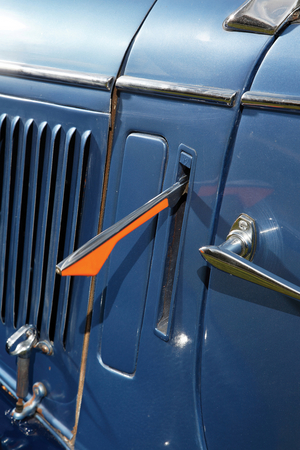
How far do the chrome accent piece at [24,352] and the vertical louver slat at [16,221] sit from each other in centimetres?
9

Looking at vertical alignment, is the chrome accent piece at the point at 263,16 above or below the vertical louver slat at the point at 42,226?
above

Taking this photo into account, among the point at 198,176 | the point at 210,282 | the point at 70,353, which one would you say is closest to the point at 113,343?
the point at 70,353

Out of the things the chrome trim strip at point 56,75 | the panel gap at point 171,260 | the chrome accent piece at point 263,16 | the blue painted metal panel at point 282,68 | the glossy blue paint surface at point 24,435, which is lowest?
the glossy blue paint surface at point 24,435

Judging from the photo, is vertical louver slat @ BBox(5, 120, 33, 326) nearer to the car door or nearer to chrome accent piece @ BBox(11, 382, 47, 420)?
the car door

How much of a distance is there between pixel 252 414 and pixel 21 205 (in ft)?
2.53

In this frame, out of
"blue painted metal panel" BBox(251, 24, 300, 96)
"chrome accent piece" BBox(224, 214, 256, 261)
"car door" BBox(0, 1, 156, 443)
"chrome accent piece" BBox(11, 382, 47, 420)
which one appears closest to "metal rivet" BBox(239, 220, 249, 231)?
"chrome accent piece" BBox(224, 214, 256, 261)

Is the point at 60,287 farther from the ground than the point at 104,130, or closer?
closer

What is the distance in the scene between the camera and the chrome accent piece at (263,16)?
30.8 inches

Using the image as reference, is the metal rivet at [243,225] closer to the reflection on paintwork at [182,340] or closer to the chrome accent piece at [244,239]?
the chrome accent piece at [244,239]

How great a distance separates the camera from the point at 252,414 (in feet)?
2.65

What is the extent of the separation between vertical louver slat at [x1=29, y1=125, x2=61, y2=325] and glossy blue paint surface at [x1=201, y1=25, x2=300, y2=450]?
47 centimetres

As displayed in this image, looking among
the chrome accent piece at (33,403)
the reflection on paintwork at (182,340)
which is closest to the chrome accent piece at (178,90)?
the reflection on paintwork at (182,340)

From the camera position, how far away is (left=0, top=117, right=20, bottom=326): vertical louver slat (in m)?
1.11

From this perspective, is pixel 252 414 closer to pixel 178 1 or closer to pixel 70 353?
pixel 70 353
